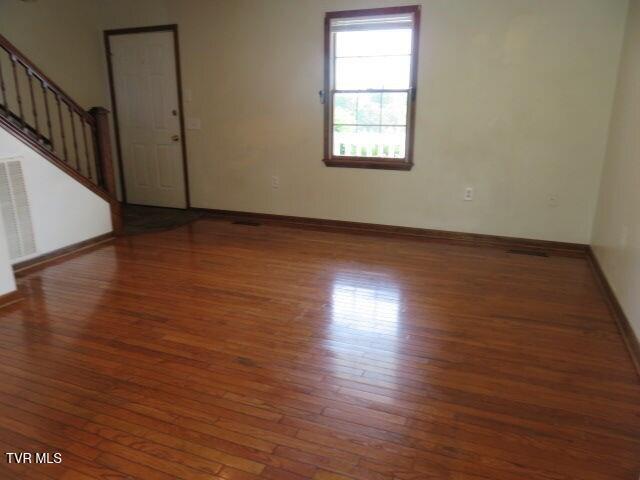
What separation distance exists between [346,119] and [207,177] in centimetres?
192

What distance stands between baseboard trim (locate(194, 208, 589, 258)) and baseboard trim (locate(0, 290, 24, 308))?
2678 mm

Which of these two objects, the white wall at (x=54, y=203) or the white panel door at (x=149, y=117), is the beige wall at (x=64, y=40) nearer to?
the white panel door at (x=149, y=117)

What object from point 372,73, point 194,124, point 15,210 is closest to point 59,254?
point 15,210

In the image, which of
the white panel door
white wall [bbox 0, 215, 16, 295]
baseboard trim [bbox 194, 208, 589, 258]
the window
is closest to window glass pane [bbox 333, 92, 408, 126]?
the window

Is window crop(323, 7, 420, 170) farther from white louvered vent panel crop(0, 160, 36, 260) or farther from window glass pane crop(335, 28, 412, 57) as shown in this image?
white louvered vent panel crop(0, 160, 36, 260)

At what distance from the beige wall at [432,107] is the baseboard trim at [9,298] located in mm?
2731

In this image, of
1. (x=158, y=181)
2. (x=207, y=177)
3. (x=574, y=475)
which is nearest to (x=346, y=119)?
(x=207, y=177)

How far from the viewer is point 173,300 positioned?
3.26m

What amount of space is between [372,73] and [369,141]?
678mm

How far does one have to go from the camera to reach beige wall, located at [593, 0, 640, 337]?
2.85 m

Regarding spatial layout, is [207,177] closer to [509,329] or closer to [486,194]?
[486,194]

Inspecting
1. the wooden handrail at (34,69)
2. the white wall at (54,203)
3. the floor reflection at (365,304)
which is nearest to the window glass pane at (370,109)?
the floor reflection at (365,304)

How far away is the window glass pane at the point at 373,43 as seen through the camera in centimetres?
446

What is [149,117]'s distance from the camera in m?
5.80
